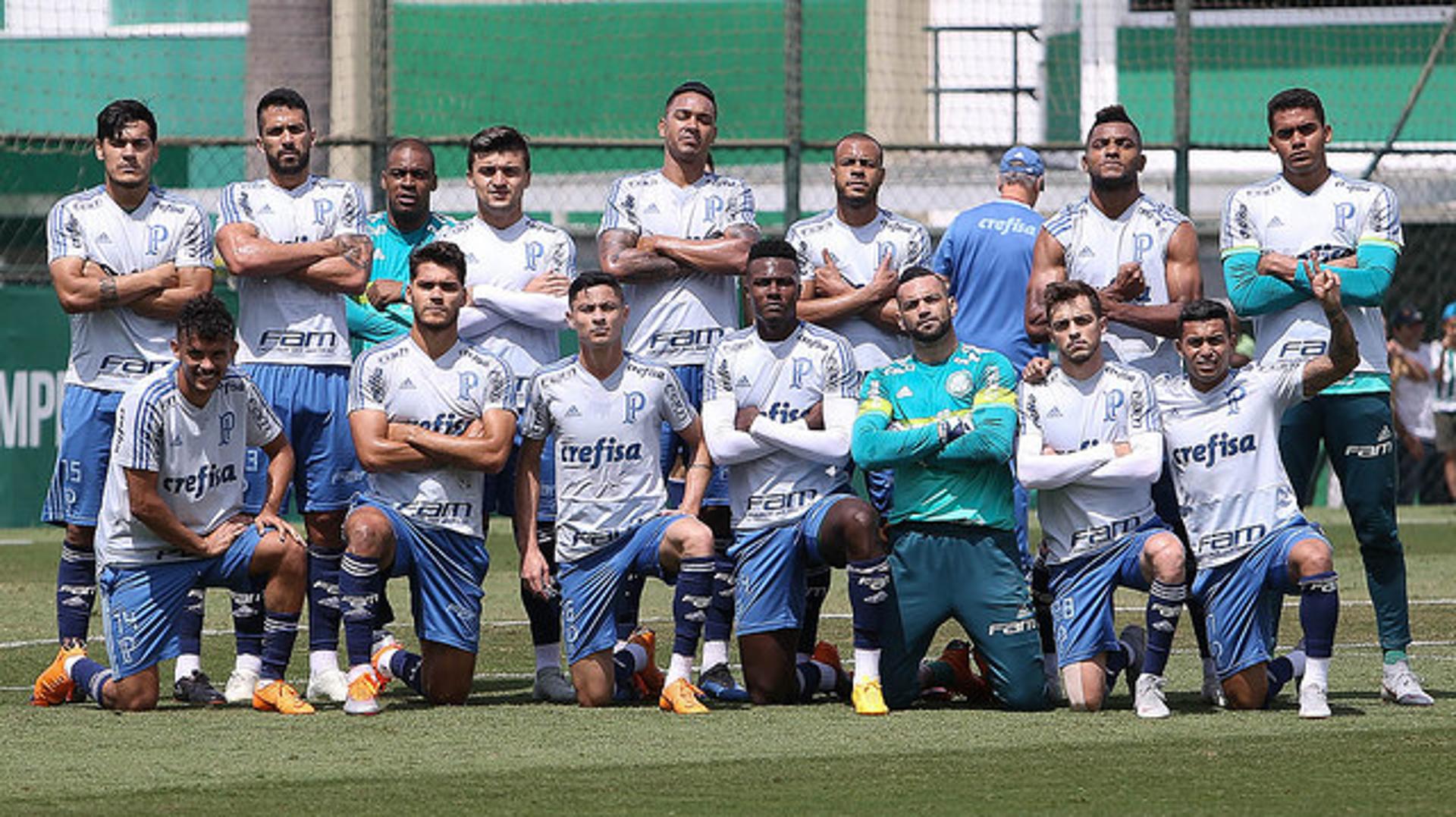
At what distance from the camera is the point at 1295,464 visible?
952cm

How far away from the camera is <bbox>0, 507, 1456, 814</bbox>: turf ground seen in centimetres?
694

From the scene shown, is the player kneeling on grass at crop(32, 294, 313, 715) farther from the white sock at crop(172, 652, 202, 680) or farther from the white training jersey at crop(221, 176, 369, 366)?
the white training jersey at crop(221, 176, 369, 366)

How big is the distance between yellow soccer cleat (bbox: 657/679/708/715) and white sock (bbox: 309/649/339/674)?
52.7 inches

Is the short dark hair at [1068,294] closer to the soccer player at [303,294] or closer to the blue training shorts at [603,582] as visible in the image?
the blue training shorts at [603,582]

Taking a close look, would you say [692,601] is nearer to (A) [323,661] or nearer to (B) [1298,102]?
(A) [323,661]

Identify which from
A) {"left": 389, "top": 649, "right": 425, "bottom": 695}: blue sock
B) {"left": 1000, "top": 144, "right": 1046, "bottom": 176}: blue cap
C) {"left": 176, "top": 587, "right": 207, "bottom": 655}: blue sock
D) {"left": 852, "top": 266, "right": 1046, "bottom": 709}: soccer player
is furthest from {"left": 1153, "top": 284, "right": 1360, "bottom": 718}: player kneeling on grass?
{"left": 176, "top": 587, "right": 207, "bottom": 655}: blue sock

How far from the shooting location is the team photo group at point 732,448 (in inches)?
357

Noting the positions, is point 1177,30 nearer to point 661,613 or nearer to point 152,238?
point 661,613

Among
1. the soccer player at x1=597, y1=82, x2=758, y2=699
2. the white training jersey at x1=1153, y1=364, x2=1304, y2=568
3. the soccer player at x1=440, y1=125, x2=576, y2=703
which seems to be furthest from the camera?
the soccer player at x1=597, y1=82, x2=758, y2=699

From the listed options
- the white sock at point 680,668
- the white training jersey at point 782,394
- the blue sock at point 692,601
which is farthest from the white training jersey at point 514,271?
the white sock at point 680,668

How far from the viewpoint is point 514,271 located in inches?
400

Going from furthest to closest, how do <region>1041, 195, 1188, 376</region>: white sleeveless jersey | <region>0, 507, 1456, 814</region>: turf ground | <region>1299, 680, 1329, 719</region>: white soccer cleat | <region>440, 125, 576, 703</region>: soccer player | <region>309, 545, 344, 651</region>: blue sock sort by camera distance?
1. <region>440, 125, 576, 703</region>: soccer player
2. <region>1041, 195, 1188, 376</region>: white sleeveless jersey
3. <region>309, 545, 344, 651</region>: blue sock
4. <region>1299, 680, 1329, 719</region>: white soccer cleat
5. <region>0, 507, 1456, 814</region>: turf ground

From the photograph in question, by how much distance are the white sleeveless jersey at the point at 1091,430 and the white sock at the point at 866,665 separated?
0.81 meters

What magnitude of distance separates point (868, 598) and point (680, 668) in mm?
750
